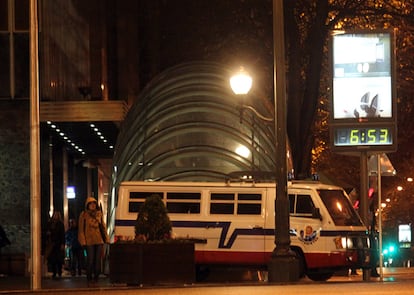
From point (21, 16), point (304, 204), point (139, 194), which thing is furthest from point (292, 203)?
point (21, 16)

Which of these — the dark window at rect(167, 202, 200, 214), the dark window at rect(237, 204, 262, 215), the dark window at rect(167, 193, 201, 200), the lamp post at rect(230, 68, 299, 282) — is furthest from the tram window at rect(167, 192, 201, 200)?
the lamp post at rect(230, 68, 299, 282)

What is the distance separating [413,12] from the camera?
3161 cm

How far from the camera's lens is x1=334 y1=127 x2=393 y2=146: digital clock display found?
22.5 meters

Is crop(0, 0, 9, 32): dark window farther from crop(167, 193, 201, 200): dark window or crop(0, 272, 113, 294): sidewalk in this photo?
crop(167, 193, 201, 200): dark window

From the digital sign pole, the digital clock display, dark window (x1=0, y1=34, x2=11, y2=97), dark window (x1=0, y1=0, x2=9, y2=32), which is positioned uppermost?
dark window (x1=0, y1=0, x2=9, y2=32)

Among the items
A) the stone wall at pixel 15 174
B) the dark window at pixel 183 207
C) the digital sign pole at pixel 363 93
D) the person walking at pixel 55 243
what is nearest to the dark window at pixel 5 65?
the stone wall at pixel 15 174

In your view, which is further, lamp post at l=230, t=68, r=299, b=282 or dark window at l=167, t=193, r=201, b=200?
dark window at l=167, t=193, r=201, b=200

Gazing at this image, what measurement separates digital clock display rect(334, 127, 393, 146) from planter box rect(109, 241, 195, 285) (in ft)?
14.1

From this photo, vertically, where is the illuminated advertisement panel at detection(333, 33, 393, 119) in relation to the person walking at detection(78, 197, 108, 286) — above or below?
above

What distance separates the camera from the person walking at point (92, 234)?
22609 mm

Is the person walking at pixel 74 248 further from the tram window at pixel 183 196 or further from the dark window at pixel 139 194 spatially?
the tram window at pixel 183 196

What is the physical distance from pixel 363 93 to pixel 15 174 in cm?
1001

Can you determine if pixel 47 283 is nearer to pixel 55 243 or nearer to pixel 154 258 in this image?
pixel 55 243

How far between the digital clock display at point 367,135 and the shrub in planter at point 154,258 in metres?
4.26
